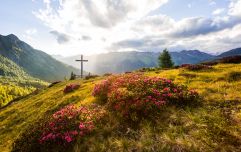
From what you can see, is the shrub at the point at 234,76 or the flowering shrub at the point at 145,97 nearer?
the flowering shrub at the point at 145,97

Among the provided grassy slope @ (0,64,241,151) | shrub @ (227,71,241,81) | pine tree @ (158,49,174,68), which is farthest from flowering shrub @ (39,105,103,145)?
pine tree @ (158,49,174,68)

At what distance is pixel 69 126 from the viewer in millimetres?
12789

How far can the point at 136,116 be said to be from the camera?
12.2m

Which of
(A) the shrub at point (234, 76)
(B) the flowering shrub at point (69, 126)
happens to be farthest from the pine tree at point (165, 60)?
(B) the flowering shrub at point (69, 126)

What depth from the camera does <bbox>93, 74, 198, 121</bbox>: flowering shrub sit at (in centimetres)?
1250

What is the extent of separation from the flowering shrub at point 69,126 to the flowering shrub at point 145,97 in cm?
146

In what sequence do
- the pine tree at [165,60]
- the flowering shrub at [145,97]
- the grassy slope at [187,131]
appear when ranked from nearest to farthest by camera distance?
the grassy slope at [187,131] < the flowering shrub at [145,97] < the pine tree at [165,60]

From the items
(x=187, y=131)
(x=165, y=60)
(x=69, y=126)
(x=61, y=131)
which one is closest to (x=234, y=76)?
(x=187, y=131)

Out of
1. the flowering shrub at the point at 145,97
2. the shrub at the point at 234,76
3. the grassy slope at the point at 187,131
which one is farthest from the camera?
the shrub at the point at 234,76

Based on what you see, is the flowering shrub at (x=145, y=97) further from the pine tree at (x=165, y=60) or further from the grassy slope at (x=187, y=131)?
the pine tree at (x=165, y=60)

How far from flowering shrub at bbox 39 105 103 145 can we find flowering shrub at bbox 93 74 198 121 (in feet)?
4.79

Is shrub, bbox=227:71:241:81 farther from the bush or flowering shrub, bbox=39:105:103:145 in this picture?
flowering shrub, bbox=39:105:103:145

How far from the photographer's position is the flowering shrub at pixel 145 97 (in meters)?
12.5

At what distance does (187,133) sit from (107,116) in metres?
5.01
